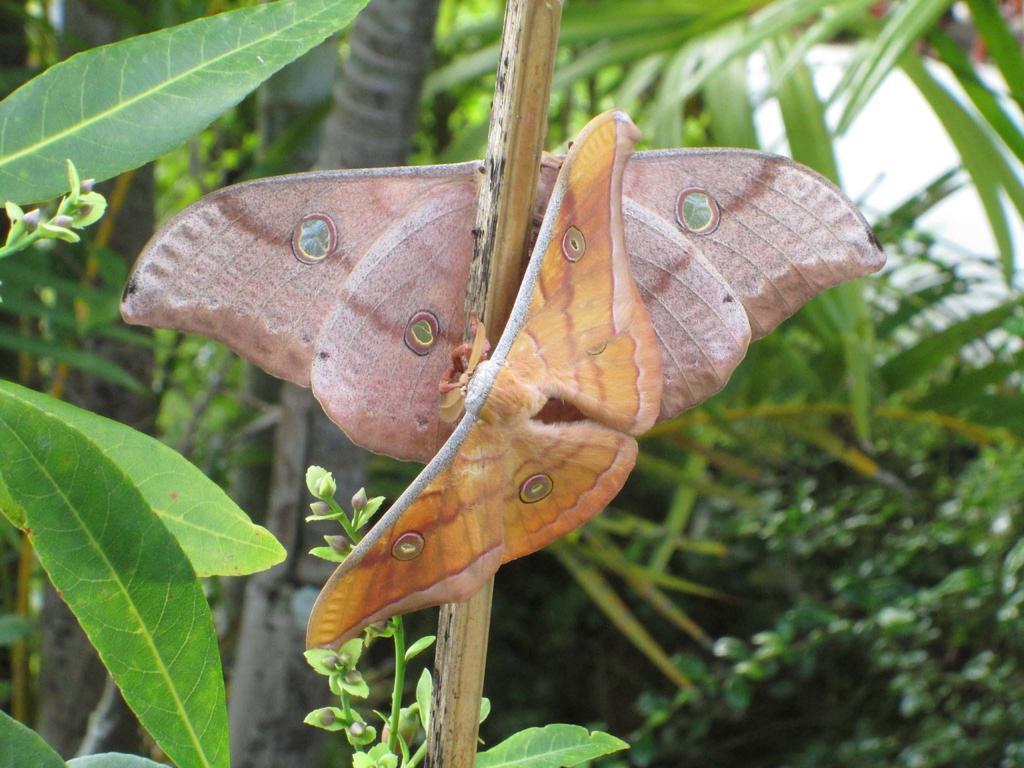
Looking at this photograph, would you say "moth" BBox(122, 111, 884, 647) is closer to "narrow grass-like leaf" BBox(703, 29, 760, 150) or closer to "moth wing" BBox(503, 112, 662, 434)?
"moth wing" BBox(503, 112, 662, 434)

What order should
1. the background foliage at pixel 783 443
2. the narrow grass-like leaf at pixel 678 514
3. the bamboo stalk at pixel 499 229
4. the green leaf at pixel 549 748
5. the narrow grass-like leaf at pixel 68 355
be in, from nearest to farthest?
the bamboo stalk at pixel 499 229 < the green leaf at pixel 549 748 < the narrow grass-like leaf at pixel 68 355 < the background foliage at pixel 783 443 < the narrow grass-like leaf at pixel 678 514

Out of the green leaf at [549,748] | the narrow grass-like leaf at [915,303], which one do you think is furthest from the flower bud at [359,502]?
the narrow grass-like leaf at [915,303]

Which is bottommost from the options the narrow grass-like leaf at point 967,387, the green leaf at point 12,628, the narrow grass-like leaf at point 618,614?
the narrow grass-like leaf at point 618,614

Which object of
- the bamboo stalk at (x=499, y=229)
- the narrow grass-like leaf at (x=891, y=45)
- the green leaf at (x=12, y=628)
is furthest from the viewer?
the green leaf at (x=12, y=628)

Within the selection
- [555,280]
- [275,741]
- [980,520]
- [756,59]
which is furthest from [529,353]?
[756,59]

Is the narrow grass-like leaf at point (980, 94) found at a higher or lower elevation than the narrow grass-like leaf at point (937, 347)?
higher

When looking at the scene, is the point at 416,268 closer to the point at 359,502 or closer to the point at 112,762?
the point at 359,502

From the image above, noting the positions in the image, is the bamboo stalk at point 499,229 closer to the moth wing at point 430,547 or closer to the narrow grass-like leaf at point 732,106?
the moth wing at point 430,547

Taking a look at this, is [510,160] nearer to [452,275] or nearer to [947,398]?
[452,275]
